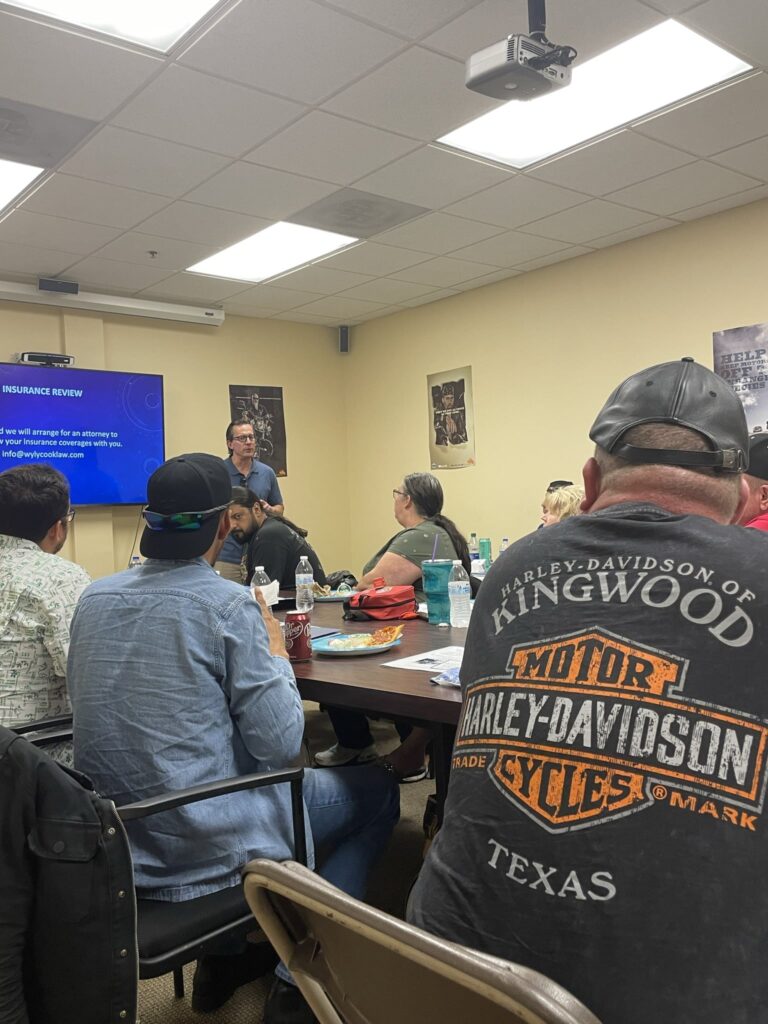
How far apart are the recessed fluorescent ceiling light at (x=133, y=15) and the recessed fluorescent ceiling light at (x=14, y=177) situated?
1203 mm

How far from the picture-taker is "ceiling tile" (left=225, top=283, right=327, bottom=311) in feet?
19.1

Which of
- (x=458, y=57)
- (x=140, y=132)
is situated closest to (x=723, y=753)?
(x=458, y=57)

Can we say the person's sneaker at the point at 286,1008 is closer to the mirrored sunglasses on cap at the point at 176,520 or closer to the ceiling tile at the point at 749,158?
the mirrored sunglasses on cap at the point at 176,520

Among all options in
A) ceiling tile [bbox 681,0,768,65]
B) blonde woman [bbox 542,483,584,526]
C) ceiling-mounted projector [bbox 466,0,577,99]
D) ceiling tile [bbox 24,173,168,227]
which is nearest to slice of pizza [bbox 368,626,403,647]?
blonde woman [bbox 542,483,584,526]

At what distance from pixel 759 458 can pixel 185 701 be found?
6.00ft

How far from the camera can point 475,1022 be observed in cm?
68

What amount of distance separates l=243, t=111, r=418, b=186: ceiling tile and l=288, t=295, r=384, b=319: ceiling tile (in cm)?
228

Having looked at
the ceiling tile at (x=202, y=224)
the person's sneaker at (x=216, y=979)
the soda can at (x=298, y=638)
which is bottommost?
the person's sneaker at (x=216, y=979)

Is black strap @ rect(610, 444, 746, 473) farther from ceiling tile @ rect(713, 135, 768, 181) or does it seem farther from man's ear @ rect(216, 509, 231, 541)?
ceiling tile @ rect(713, 135, 768, 181)

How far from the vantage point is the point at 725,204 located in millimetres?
4449

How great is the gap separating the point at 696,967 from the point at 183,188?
3967 millimetres

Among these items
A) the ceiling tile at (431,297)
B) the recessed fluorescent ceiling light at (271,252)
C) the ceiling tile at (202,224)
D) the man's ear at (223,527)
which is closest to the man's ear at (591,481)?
the man's ear at (223,527)

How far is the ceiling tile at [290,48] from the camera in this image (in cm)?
260

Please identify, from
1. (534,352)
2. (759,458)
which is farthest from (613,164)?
(759,458)
